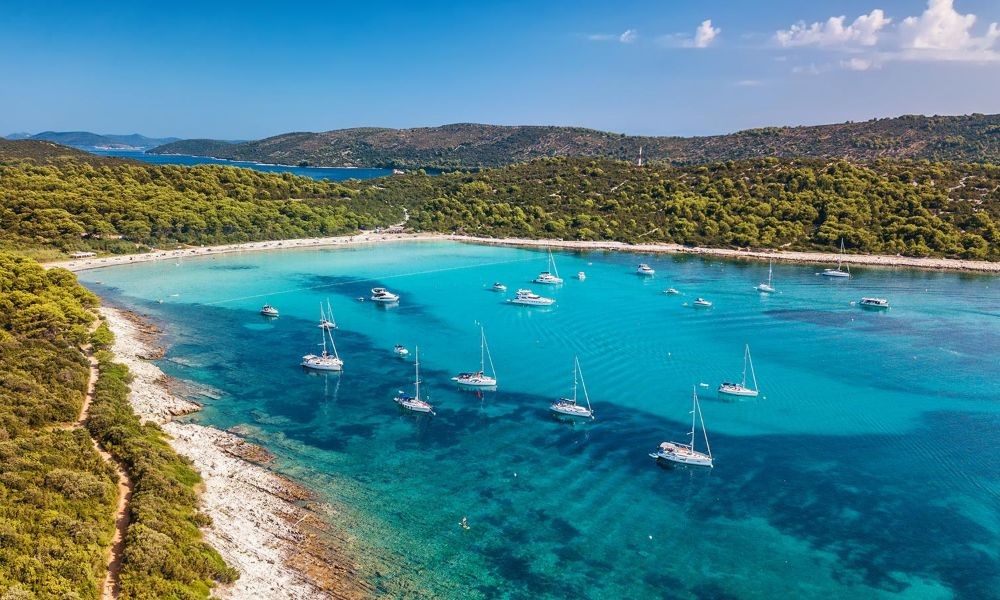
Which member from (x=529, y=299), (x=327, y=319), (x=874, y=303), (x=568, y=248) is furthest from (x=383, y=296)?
(x=874, y=303)

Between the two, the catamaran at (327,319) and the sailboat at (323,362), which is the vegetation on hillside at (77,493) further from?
the catamaran at (327,319)

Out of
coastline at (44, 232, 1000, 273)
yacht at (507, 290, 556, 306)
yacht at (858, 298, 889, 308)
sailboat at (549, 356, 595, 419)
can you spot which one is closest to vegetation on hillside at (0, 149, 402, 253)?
coastline at (44, 232, 1000, 273)

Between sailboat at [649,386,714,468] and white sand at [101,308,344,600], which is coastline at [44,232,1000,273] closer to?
white sand at [101,308,344,600]

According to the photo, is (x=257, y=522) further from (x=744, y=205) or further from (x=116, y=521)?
(x=744, y=205)

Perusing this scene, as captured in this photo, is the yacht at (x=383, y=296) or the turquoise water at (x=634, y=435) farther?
the yacht at (x=383, y=296)

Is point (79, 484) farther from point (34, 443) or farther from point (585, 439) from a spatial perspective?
point (585, 439)

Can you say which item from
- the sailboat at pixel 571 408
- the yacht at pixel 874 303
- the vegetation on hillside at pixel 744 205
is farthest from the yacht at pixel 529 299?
the vegetation on hillside at pixel 744 205

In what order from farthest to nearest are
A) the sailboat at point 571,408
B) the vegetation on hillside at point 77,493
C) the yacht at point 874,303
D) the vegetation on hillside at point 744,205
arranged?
the vegetation on hillside at point 744,205, the yacht at point 874,303, the sailboat at point 571,408, the vegetation on hillside at point 77,493
